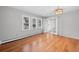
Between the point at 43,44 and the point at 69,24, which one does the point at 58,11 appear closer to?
the point at 69,24

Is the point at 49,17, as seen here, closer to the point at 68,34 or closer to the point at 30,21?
the point at 30,21

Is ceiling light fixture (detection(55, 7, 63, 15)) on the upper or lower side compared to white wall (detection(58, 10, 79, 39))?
upper

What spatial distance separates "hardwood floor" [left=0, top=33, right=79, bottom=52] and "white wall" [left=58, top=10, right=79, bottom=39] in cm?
12

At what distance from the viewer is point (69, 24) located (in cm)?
158

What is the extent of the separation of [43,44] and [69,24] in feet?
2.33

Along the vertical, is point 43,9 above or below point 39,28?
above

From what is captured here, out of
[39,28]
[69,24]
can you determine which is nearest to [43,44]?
[39,28]

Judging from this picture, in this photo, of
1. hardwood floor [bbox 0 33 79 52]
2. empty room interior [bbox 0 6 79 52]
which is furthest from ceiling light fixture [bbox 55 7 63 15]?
hardwood floor [bbox 0 33 79 52]

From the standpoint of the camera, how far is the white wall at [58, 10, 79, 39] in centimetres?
153

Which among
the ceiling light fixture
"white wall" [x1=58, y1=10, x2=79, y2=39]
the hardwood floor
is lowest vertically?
the hardwood floor

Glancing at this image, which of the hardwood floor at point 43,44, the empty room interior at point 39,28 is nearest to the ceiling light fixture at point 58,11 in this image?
→ the empty room interior at point 39,28

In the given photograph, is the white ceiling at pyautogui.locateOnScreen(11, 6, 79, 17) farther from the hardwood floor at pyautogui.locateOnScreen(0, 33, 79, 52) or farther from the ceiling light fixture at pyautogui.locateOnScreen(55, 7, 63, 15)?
the hardwood floor at pyautogui.locateOnScreen(0, 33, 79, 52)

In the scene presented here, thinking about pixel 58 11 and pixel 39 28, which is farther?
pixel 39 28
